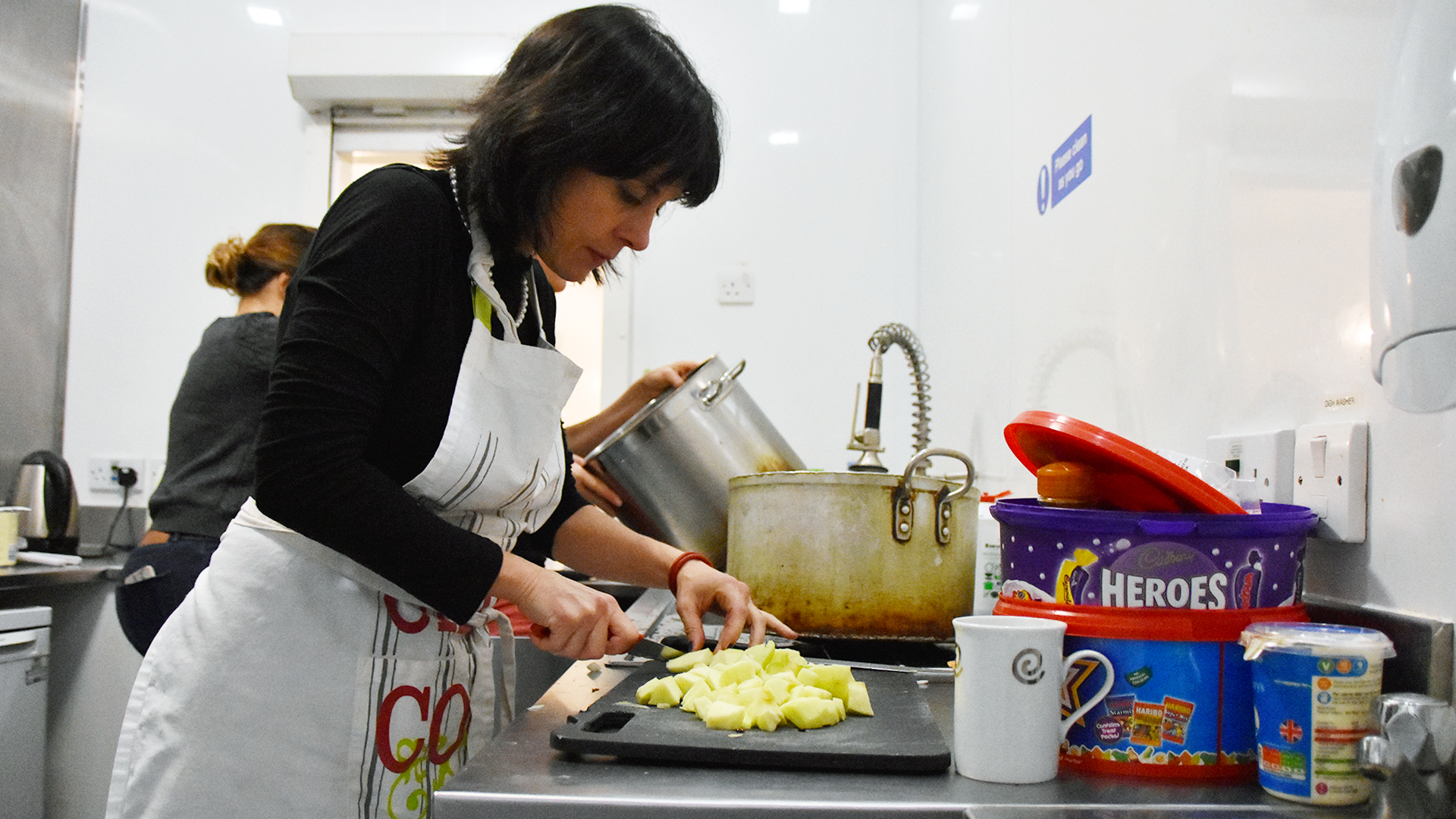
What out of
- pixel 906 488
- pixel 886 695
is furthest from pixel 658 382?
pixel 886 695

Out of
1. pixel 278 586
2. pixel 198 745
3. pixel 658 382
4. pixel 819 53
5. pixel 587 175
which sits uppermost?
pixel 819 53

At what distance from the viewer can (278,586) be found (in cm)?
93

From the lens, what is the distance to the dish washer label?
130cm

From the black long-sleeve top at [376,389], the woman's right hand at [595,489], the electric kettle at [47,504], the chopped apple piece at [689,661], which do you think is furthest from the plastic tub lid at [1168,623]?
the electric kettle at [47,504]

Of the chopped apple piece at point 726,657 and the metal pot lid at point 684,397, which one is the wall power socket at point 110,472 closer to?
the metal pot lid at point 684,397

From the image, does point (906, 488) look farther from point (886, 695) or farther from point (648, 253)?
point (648, 253)

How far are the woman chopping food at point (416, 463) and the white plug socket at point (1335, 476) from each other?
500mm

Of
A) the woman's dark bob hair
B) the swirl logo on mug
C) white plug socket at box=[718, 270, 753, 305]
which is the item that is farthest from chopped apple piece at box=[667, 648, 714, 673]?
white plug socket at box=[718, 270, 753, 305]

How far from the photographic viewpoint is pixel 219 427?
6.83 ft

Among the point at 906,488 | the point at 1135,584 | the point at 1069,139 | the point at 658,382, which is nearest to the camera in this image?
the point at 1135,584

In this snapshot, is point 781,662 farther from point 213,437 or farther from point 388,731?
point 213,437

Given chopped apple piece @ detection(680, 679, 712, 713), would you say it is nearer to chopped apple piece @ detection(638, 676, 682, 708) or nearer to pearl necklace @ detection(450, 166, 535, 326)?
chopped apple piece @ detection(638, 676, 682, 708)

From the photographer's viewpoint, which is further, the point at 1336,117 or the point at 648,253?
the point at 648,253

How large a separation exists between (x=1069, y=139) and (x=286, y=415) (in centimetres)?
108
